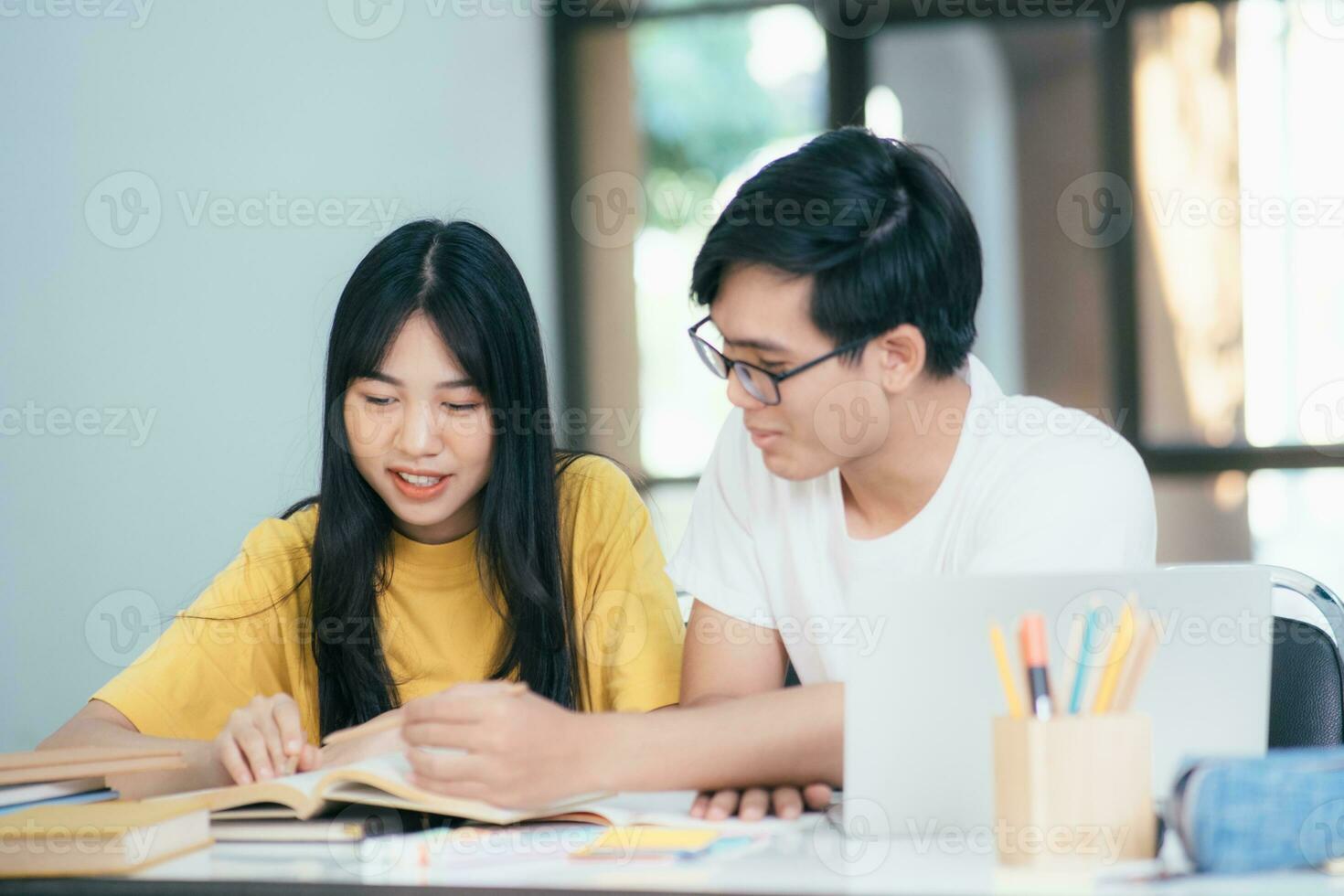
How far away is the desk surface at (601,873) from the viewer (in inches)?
34.7

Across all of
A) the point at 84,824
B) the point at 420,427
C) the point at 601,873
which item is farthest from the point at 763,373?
the point at 84,824

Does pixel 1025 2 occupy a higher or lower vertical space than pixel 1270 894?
higher

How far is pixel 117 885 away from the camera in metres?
0.95

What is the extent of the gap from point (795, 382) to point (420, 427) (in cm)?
47

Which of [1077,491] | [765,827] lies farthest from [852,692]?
[1077,491]

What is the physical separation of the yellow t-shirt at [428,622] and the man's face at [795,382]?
1.09ft

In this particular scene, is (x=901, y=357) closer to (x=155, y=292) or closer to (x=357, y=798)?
(x=357, y=798)

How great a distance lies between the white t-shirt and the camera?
1.36m

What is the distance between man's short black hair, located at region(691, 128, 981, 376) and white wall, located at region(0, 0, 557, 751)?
53.5 inches

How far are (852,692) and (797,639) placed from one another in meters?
0.54

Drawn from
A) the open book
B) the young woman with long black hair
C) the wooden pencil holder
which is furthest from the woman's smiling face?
the wooden pencil holder

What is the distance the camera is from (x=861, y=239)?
144 cm

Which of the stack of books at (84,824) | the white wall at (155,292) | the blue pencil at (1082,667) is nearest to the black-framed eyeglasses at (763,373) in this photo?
the blue pencil at (1082,667)

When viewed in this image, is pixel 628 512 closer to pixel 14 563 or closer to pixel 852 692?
pixel 852 692
